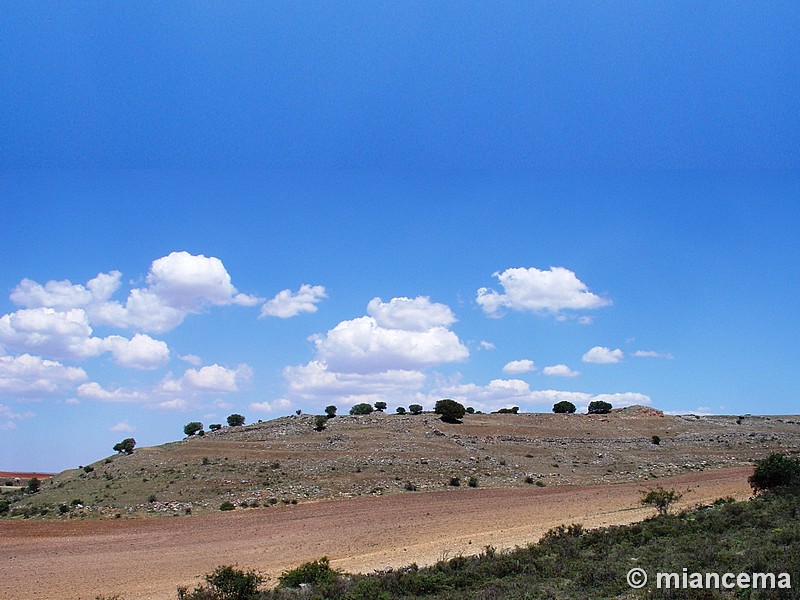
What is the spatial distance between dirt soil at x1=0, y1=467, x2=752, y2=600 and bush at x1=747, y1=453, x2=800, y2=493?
292 cm

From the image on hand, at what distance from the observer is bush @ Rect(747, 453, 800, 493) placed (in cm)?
2644

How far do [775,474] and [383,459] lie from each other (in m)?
33.1

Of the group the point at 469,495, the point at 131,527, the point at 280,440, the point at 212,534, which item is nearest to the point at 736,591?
the point at 212,534

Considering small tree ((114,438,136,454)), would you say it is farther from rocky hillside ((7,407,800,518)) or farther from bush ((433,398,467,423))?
bush ((433,398,467,423))

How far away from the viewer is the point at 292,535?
95.6 ft

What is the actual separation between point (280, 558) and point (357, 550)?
342 cm

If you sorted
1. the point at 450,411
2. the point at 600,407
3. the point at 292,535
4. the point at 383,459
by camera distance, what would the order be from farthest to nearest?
the point at 600,407, the point at 450,411, the point at 383,459, the point at 292,535

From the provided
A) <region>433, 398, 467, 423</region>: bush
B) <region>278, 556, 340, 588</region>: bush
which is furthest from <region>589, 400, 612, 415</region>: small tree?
<region>278, 556, 340, 588</region>: bush

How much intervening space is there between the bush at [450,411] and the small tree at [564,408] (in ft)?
76.2

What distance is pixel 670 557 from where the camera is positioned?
13883 mm

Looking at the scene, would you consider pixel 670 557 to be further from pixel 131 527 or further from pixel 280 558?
pixel 131 527

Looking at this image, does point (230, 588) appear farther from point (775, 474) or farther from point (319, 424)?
point (319, 424)

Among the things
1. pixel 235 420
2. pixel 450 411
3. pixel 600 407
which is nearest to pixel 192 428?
pixel 235 420

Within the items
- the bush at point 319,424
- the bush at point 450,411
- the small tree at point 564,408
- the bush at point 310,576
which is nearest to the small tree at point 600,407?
the small tree at point 564,408
